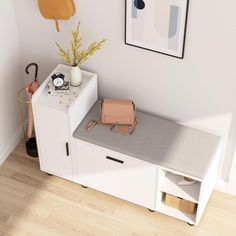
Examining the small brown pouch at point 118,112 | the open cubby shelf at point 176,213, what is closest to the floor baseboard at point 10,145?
the small brown pouch at point 118,112

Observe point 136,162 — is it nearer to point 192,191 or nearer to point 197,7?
point 192,191

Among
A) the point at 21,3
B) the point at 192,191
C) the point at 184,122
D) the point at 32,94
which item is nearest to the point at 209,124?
the point at 184,122

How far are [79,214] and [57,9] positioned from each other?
1.56 m

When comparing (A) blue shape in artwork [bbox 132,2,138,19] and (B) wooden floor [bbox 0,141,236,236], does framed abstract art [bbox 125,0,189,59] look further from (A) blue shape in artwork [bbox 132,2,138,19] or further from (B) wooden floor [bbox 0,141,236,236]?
(B) wooden floor [bbox 0,141,236,236]

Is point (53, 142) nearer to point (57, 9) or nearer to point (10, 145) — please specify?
point (10, 145)

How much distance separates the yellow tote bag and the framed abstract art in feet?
1.34

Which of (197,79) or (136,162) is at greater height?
(197,79)

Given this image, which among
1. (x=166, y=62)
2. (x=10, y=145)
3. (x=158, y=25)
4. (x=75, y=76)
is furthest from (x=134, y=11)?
(x=10, y=145)

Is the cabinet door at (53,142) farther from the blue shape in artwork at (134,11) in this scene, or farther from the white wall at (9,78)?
the blue shape in artwork at (134,11)

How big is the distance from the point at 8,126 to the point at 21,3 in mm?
1074

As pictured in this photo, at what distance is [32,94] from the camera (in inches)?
163

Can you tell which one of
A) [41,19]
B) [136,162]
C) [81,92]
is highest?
[41,19]

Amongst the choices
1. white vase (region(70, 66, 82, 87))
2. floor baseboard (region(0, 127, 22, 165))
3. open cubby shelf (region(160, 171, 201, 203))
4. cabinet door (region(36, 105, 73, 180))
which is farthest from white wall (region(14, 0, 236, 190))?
floor baseboard (region(0, 127, 22, 165))

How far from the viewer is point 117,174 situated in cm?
390
